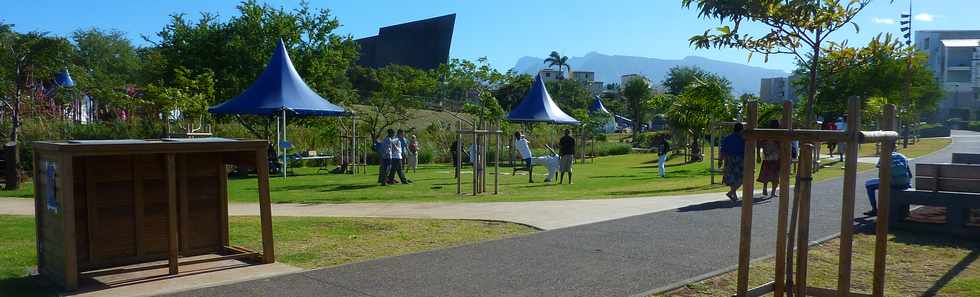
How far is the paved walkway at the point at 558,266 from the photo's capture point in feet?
22.4

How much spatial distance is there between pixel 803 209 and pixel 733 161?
881 cm

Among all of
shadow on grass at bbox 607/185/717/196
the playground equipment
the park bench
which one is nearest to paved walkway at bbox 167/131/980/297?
the park bench

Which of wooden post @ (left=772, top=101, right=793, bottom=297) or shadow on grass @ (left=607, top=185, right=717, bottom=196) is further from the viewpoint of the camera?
shadow on grass @ (left=607, top=185, right=717, bottom=196)

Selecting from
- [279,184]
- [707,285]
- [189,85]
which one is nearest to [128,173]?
[707,285]

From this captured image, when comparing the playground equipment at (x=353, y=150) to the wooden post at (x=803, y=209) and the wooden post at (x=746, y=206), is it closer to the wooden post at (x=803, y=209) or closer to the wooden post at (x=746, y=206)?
the wooden post at (x=746, y=206)

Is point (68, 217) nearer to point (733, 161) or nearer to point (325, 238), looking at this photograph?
point (325, 238)

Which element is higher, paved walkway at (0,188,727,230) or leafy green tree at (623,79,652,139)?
leafy green tree at (623,79,652,139)

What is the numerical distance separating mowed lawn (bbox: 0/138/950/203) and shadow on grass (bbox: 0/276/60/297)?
778cm

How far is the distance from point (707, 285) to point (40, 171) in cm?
622

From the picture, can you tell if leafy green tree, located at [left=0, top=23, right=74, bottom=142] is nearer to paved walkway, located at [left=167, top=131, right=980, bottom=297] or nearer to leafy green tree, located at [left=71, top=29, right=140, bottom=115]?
paved walkway, located at [left=167, top=131, right=980, bottom=297]

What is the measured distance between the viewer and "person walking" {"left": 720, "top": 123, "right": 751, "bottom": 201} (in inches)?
537

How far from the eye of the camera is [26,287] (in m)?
6.91

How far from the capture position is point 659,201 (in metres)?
13.5

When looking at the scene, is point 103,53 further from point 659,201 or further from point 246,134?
point 659,201
